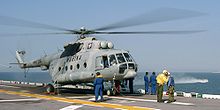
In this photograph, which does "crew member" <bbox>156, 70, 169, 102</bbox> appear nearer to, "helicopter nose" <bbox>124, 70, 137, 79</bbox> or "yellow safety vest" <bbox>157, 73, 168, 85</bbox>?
"yellow safety vest" <bbox>157, 73, 168, 85</bbox>

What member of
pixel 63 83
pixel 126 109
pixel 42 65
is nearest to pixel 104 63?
pixel 63 83

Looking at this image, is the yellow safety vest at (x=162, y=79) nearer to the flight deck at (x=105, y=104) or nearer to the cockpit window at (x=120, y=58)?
the flight deck at (x=105, y=104)

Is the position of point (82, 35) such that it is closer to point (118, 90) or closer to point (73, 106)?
point (118, 90)

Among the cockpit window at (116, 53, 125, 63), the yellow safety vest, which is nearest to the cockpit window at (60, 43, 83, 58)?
the cockpit window at (116, 53, 125, 63)

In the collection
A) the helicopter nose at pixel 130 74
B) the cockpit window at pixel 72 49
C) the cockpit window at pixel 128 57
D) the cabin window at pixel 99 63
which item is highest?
the cockpit window at pixel 72 49

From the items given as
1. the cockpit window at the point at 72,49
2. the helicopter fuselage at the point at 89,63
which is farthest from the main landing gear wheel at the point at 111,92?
the cockpit window at the point at 72,49

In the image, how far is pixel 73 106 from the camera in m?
14.3

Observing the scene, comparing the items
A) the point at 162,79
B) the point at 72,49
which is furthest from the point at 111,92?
the point at 162,79

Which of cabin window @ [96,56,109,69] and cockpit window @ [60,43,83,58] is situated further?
cockpit window @ [60,43,83,58]

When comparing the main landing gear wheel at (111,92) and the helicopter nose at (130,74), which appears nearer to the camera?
the helicopter nose at (130,74)

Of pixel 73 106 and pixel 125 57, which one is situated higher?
pixel 125 57

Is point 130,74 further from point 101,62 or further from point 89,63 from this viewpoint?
point 89,63

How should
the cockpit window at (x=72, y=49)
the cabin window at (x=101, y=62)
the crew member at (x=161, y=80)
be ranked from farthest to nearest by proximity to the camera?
the cockpit window at (x=72, y=49) < the cabin window at (x=101, y=62) < the crew member at (x=161, y=80)

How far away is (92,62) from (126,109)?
6931 millimetres
